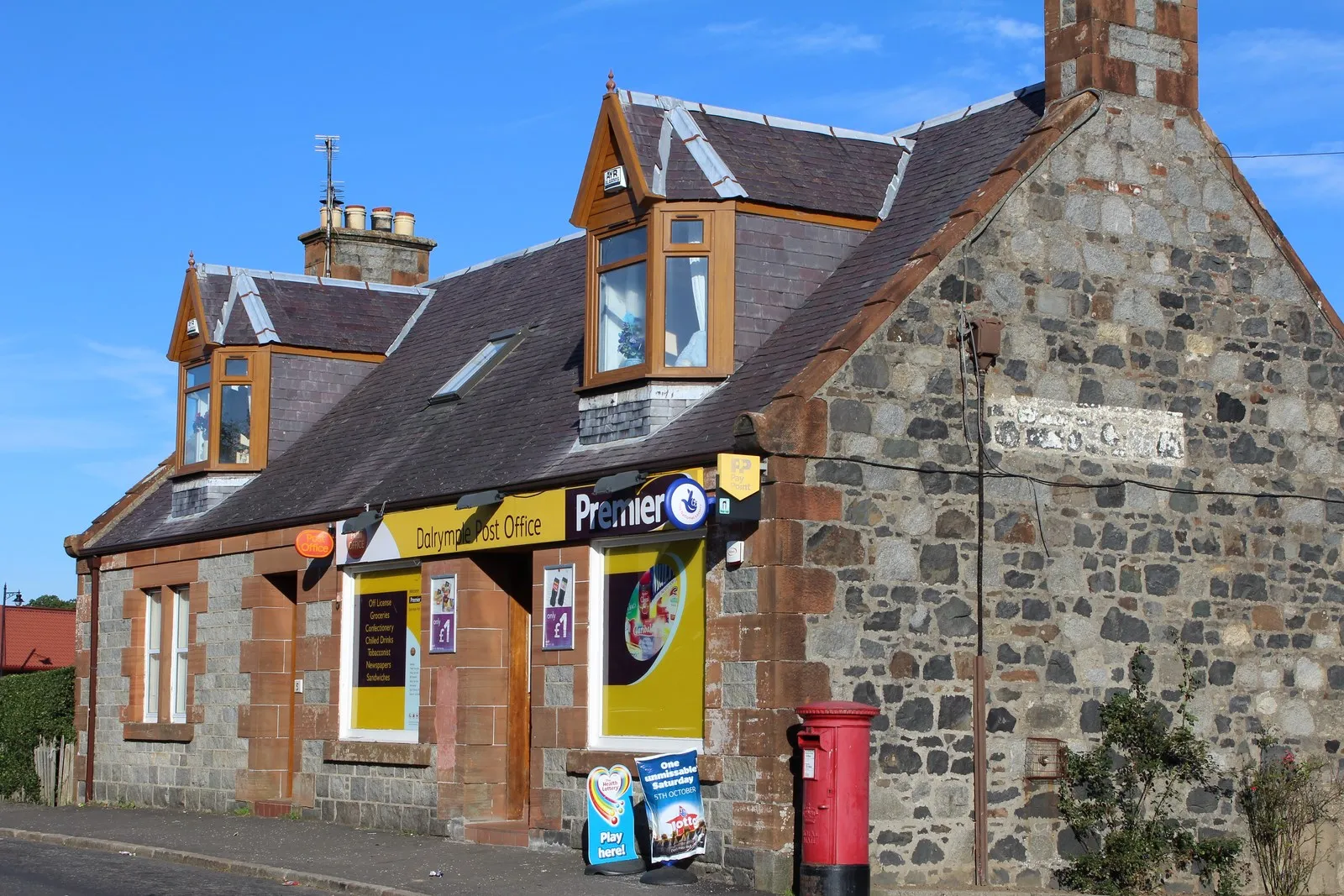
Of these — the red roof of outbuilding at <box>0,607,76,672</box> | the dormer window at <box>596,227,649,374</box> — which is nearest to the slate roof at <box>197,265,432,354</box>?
the dormer window at <box>596,227,649,374</box>

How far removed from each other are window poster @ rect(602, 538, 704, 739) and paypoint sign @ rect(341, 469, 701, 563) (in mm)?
393

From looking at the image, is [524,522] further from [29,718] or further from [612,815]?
[29,718]

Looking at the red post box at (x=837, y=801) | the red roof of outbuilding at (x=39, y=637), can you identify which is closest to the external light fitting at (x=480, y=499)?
the red post box at (x=837, y=801)

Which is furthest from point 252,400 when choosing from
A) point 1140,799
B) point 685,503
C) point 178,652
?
point 1140,799

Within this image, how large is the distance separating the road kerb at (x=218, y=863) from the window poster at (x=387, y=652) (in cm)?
310

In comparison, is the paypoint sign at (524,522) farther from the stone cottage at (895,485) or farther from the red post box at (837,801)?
the red post box at (837,801)

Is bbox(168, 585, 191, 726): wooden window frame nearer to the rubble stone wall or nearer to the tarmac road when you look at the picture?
the tarmac road

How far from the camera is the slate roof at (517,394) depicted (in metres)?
16.2

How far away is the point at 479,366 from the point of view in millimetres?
22125

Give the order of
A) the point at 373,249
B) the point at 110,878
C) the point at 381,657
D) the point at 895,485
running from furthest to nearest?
the point at 373,249 < the point at 381,657 < the point at 110,878 < the point at 895,485

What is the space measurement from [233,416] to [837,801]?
13342 millimetres

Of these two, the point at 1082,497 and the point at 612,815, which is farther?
the point at 1082,497

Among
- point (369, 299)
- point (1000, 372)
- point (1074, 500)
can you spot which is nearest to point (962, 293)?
point (1000, 372)

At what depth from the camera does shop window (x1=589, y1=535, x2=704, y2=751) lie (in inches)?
617
